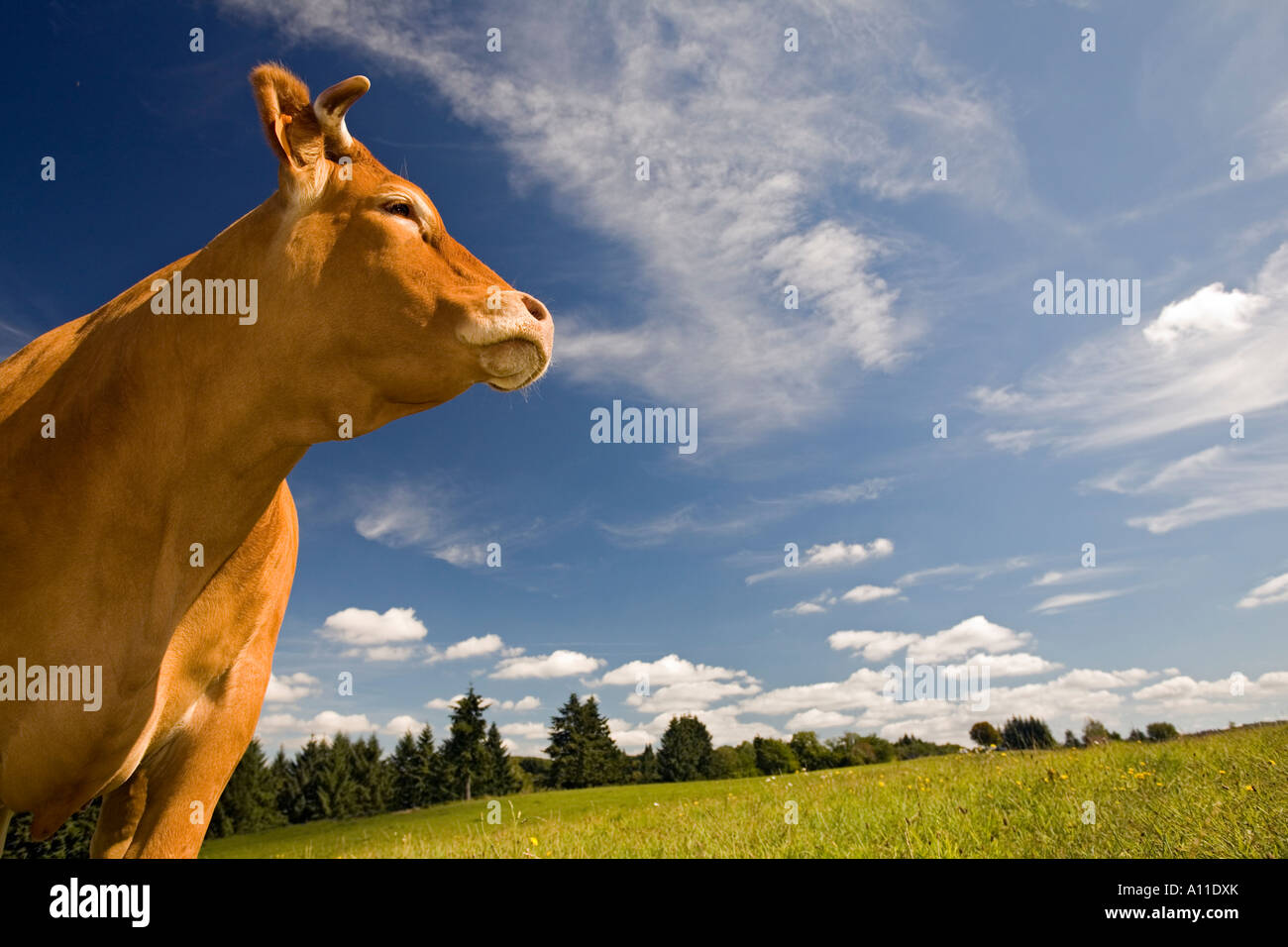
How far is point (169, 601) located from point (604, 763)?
7629 centimetres

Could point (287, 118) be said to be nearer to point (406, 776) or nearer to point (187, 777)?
point (187, 777)

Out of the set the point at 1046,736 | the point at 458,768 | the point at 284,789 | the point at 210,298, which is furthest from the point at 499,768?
the point at 210,298

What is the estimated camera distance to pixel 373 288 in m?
3.58

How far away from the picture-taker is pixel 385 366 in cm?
355

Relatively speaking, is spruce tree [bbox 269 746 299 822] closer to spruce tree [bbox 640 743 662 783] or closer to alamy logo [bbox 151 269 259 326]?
spruce tree [bbox 640 743 662 783]

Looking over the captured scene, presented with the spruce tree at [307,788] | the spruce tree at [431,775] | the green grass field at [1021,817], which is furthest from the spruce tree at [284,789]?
the green grass field at [1021,817]

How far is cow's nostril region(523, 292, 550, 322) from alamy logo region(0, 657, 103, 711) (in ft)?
8.99

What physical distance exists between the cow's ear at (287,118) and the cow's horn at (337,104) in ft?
0.20

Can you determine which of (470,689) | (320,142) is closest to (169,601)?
(320,142)

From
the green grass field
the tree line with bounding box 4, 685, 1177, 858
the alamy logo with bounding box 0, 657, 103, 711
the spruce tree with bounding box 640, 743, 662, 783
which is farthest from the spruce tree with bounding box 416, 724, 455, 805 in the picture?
the alamy logo with bounding box 0, 657, 103, 711

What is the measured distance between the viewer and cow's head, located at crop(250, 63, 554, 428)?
3.54 m
